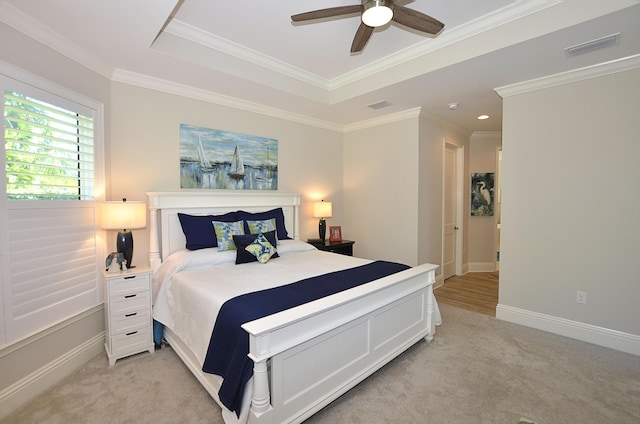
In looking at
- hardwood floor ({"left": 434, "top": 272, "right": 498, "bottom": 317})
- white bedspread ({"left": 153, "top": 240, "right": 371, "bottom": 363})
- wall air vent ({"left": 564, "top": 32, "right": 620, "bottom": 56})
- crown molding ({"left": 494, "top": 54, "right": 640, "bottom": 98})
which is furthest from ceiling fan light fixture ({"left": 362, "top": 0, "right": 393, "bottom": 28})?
hardwood floor ({"left": 434, "top": 272, "right": 498, "bottom": 317})

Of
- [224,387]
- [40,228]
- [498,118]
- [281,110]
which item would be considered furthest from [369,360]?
[498,118]

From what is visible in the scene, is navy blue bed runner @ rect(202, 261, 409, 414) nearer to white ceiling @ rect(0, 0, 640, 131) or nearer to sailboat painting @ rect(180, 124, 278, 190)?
sailboat painting @ rect(180, 124, 278, 190)

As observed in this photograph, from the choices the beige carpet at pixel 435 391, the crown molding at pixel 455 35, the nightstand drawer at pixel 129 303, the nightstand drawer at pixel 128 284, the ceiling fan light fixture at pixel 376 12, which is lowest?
the beige carpet at pixel 435 391

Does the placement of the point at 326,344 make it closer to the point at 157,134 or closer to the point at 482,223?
the point at 157,134

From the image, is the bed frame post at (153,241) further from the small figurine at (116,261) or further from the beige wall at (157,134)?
the small figurine at (116,261)

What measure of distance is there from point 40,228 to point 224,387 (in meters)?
1.82

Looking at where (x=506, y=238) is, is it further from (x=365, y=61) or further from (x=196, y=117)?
(x=196, y=117)

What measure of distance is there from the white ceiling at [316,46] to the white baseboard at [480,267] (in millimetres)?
3032

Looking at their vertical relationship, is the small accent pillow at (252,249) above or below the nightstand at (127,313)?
above

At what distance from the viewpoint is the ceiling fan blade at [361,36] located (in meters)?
2.10

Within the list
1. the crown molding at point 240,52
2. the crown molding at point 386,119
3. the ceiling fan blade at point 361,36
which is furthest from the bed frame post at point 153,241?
the crown molding at point 386,119

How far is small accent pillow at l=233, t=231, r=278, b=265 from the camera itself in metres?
2.87

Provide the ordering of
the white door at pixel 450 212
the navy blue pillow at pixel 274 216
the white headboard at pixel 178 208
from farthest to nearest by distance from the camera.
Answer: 1. the white door at pixel 450 212
2. the navy blue pillow at pixel 274 216
3. the white headboard at pixel 178 208

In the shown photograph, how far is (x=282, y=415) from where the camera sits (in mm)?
1597
